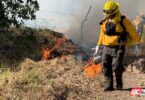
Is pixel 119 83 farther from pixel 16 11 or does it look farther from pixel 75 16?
pixel 75 16

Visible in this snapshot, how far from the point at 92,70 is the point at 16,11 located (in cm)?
427

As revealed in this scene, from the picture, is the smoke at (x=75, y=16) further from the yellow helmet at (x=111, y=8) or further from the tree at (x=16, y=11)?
the yellow helmet at (x=111, y=8)

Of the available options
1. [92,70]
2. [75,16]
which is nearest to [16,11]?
[92,70]

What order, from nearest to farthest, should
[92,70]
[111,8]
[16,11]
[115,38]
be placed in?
[111,8] → [115,38] → [92,70] → [16,11]

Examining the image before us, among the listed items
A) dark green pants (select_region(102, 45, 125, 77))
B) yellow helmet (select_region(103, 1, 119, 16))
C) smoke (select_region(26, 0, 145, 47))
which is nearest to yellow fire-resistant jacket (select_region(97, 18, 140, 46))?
dark green pants (select_region(102, 45, 125, 77))

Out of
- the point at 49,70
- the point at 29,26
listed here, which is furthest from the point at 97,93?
the point at 29,26

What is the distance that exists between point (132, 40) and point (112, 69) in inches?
32.9

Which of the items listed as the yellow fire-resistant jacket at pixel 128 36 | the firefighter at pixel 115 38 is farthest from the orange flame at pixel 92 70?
the yellow fire-resistant jacket at pixel 128 36

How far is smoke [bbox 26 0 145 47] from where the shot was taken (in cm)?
2193

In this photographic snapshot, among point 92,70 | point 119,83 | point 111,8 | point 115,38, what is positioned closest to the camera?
point 111,8

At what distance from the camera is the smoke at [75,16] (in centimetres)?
2193

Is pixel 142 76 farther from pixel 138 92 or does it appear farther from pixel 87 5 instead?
pixel 87 5

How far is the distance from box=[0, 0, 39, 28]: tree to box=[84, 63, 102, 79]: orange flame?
3.65 metres

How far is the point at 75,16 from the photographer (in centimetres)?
2516
